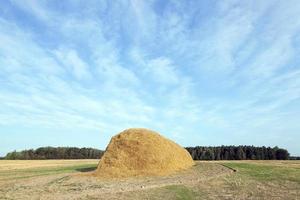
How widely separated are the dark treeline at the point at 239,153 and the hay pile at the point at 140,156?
36372mm

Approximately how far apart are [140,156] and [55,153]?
232 feet

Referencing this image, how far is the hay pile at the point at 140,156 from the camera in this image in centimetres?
3322

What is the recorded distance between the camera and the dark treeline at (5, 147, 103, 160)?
99188 millimetres

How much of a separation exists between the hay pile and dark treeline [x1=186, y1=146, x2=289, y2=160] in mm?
36372

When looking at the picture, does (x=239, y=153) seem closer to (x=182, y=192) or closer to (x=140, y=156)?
(x=140, y=156)

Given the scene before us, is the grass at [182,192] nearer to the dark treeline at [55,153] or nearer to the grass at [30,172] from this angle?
the grass at [30,172]

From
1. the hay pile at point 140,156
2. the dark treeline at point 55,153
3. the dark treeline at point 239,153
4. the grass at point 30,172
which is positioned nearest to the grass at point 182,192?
the hay pile at point 140,156

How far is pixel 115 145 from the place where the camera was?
36594 mm

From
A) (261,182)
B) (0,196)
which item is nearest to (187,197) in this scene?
(261,182)

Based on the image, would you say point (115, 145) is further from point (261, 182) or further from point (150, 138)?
point (261, 182)

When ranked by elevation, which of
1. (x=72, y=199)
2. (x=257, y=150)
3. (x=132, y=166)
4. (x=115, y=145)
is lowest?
(x=72, y=199)

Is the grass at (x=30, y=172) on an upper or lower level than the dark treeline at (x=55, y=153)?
lower

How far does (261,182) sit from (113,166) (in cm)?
1484

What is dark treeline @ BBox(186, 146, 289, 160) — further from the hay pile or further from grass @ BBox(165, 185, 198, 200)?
grass @ BBox(165, 185, 198, 200)
